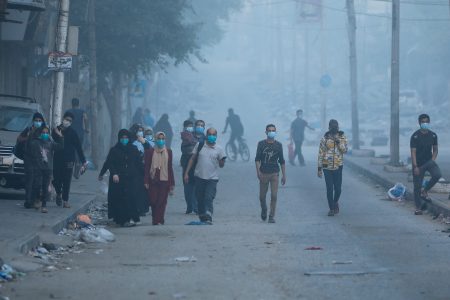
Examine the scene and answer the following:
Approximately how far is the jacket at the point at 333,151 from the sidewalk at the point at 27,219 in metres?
4.56

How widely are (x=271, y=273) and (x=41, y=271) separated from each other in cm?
256

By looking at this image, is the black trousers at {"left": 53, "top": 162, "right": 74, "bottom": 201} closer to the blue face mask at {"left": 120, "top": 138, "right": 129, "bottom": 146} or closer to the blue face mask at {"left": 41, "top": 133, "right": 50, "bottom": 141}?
the blue face mask at {"left": 41, "top": 133, "right": 50, "bottom": 141}

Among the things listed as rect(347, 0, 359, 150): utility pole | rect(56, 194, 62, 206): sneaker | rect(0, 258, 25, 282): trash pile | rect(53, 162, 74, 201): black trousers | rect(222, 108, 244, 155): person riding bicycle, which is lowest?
rect(0, 258, 25, 282): trash pile

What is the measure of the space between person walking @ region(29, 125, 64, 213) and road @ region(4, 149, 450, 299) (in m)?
1.90

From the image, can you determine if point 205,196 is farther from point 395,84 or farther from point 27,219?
point 395,84

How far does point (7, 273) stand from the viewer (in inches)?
440

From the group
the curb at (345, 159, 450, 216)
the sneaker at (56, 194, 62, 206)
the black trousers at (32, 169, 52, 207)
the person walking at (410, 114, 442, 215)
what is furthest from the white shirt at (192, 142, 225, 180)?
the curb at (345, 159, 450, 216)

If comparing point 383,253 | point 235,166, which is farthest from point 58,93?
point 235,166

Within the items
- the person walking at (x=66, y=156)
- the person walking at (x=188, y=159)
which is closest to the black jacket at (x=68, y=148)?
the person walking at (x=66, y=156)

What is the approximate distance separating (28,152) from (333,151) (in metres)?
5.49

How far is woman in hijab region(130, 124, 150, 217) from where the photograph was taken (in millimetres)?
17797

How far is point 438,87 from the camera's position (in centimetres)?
8125

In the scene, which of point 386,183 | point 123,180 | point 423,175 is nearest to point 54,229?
point 123,180

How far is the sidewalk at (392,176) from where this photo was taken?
19594 millimetres
